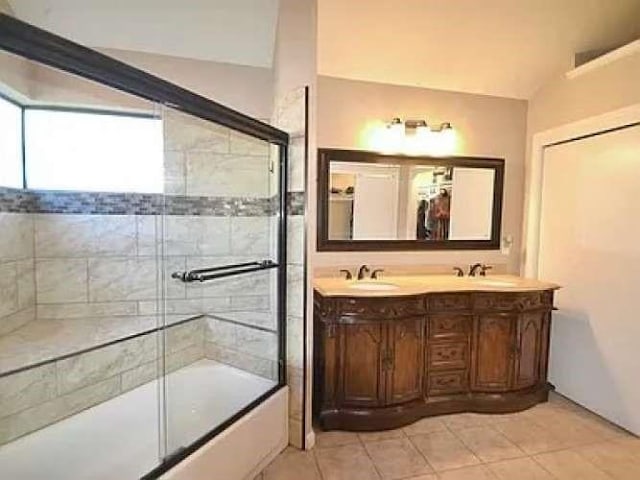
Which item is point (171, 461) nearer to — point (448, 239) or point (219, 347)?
point (219, 347)

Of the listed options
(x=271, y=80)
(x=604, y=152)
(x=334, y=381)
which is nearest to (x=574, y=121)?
(x=604, y=152)

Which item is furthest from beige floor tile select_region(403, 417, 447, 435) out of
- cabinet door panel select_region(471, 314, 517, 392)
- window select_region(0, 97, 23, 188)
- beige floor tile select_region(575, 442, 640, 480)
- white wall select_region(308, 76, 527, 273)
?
window select_region(0, 97, 23, 188)

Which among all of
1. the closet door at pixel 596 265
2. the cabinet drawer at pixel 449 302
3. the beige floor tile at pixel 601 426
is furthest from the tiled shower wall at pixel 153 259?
the closet door at pixel 596 265

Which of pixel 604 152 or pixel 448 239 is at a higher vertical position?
pixel 604 152

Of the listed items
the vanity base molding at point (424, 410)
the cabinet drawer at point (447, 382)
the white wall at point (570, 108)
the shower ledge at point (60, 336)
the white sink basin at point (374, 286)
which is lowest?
the vanity base molding at point (424, 410)

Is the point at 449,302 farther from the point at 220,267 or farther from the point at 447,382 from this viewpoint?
the point at 220,267

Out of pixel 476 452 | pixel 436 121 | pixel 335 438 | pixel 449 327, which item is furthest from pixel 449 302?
pixel 436 121

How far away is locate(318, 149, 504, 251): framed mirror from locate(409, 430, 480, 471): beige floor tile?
1345mm

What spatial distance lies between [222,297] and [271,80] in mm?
1600

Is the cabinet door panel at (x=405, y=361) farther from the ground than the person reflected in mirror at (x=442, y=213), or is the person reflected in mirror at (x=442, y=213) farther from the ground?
the person reflected in mirror at (x=442, y=213)

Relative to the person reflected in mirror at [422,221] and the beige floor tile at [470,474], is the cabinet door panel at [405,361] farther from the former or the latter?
the person reflected in mirror at [422,221]

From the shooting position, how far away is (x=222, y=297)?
2984 millimetres

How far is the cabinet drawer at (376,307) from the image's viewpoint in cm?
264

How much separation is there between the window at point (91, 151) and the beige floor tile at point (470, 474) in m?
2.59
